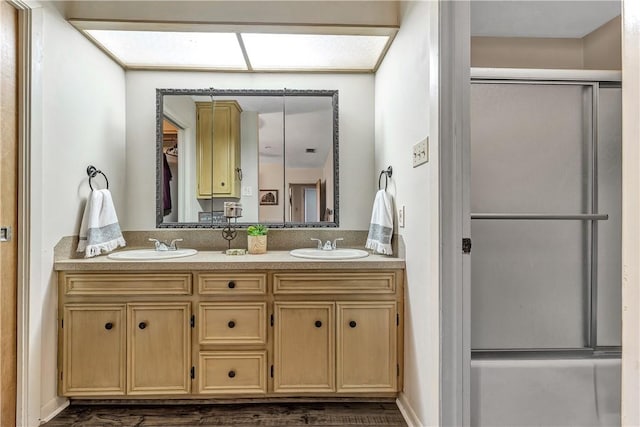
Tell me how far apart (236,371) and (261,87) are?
6.08ft

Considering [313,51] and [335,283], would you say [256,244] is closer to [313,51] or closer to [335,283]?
[335,283]

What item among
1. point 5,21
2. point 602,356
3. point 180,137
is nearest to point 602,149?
point 602,356

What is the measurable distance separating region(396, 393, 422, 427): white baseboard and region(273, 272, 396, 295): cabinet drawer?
22.4 inches

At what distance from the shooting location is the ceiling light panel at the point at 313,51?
6.51ft

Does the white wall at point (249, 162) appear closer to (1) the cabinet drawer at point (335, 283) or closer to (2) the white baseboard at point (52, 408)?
(1) the cabinet drawer at point (335, 283)

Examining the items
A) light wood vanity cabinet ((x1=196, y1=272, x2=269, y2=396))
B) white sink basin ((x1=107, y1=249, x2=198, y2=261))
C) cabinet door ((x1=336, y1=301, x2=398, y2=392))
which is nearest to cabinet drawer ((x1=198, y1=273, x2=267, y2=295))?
Answer: light wood vanity cabinet ((x1=196, y1=272, x2=269, y2=396))

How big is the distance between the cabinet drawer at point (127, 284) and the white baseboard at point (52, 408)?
577mm

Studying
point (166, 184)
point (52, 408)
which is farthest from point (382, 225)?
point (52, 408)

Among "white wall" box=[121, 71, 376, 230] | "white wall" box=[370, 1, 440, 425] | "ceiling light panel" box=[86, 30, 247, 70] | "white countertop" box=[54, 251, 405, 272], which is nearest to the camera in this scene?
"white wall" box=[370, 1, 440, 425]

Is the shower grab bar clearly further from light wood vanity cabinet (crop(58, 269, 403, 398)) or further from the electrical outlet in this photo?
light wood vanity cabinet (crop(58, 269, 403, 398))

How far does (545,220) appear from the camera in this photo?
1601 mm

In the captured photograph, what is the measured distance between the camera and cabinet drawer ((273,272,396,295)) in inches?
70.2

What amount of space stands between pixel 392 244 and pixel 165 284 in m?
1.30

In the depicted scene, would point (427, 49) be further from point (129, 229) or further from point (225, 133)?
point (129, 229)
